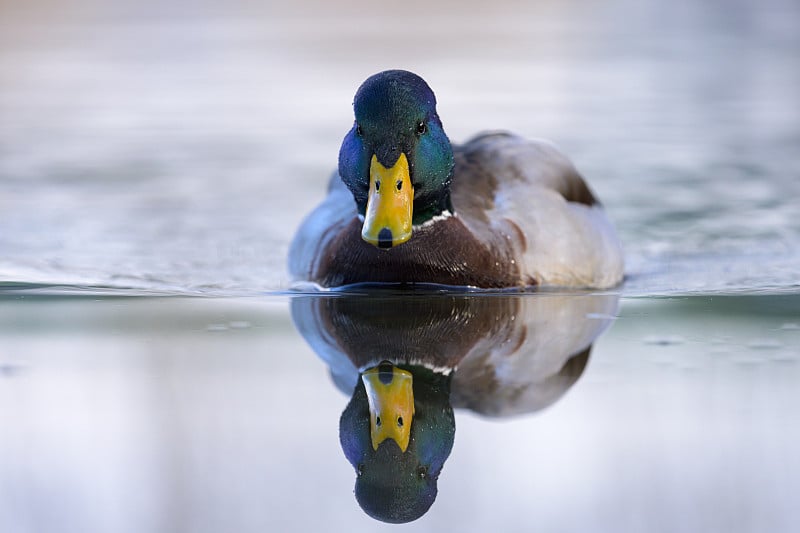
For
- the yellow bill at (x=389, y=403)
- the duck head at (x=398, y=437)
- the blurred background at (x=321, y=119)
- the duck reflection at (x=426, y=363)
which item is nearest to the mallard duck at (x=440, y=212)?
the duck reflection at (x=426, y=363)

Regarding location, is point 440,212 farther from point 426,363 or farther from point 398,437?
point 398,437

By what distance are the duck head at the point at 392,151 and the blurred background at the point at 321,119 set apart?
1.40 m

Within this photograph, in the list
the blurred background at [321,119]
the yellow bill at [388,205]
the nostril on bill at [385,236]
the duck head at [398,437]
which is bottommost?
the duck head at [398,437]

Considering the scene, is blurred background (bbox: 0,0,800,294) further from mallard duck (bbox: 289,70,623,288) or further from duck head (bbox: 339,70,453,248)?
duck head (bbox: 339,70,453,248)

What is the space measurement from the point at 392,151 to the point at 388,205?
24 cm

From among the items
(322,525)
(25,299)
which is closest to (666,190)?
(25,299)

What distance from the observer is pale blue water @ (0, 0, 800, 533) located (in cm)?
367

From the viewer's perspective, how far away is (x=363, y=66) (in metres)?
13.9

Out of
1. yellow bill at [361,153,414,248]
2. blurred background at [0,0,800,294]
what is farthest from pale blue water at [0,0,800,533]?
yellow bill at [361,153,414,248]

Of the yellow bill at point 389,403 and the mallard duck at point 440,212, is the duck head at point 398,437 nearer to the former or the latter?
the yellow bill at point 389,403

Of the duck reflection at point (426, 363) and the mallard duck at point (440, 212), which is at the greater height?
the mallard duck at point (440, 212)

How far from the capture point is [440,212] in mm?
6301

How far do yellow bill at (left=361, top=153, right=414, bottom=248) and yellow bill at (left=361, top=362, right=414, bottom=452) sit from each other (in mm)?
1010

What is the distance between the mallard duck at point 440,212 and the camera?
5.85 meters
